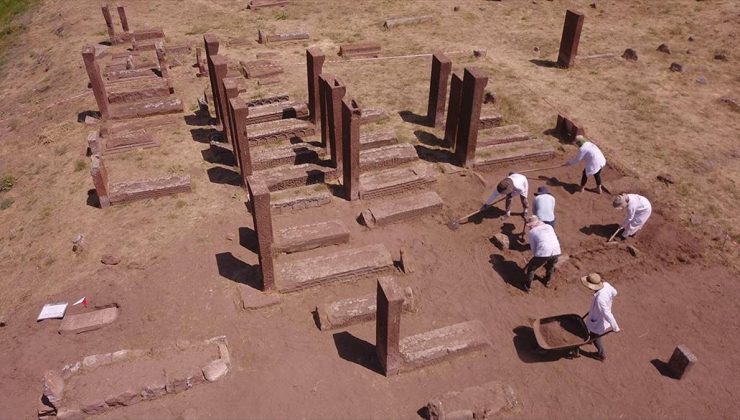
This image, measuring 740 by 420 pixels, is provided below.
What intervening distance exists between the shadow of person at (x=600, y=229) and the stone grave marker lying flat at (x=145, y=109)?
1140 cm


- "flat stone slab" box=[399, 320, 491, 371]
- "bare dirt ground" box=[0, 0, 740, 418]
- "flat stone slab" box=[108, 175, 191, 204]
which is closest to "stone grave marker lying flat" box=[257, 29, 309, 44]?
"bare dirt ground" box=[0, 0, 740, 418]

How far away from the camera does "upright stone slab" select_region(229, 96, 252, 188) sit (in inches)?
438

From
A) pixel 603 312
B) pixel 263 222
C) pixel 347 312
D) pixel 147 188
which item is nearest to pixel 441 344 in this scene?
pixel 347 312

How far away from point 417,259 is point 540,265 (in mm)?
2339

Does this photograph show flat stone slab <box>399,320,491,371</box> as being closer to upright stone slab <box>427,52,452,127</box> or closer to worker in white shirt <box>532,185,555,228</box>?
worker in white shirt <box>532,185,555,228</box>

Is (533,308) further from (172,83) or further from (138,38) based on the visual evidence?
(138,38)

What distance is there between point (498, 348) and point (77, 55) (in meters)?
18.5

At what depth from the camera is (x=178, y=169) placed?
12961mm

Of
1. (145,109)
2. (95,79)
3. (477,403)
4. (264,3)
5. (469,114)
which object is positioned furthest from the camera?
(264,3)

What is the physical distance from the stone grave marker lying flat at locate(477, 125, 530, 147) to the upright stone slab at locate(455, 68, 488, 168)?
0.89 m

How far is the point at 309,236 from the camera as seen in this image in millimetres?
10633

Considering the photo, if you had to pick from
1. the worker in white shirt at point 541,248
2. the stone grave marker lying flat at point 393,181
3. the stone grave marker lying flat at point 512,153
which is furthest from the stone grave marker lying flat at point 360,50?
the worker in white shirt at point 541,248

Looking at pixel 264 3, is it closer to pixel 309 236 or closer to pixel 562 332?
pixel 309 236

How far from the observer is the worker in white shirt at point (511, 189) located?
35.5 ft
